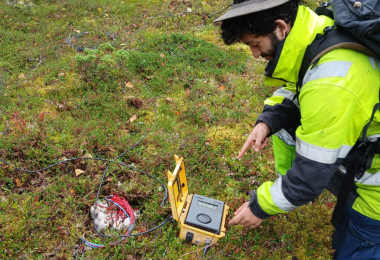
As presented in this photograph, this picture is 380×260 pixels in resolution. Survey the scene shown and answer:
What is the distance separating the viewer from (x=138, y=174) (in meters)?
3.86

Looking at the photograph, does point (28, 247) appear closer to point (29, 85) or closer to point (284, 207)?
point (284, 207)

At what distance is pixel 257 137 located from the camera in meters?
2.90

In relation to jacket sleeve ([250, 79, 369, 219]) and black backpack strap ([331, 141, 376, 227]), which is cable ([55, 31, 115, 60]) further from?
black backpack strap ([331, 141, 376, 227])

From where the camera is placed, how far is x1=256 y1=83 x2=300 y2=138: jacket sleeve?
9.91 feet

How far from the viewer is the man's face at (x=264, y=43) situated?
225cm

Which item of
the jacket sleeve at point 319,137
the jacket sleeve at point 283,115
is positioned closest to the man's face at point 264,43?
the jacket sleeve at point 319,137

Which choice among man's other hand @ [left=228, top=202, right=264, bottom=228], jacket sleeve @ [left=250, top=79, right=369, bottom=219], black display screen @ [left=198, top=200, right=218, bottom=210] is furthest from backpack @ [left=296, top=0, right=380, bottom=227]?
black display screen @ [left=198, top=200, right=218, bottom=210]

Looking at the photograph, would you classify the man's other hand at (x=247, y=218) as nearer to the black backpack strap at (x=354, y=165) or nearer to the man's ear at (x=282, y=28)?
the black backpack strap at (x=354, y=165)

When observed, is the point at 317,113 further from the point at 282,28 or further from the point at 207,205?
the point at 207,205

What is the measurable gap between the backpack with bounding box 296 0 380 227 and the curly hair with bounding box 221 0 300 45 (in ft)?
1.02

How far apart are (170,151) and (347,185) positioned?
2488 millimetres

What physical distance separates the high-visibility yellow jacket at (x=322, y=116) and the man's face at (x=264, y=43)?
3.6 inches

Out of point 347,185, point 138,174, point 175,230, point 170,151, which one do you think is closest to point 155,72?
point 170,151

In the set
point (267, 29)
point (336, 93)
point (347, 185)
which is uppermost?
point (267, 29)
